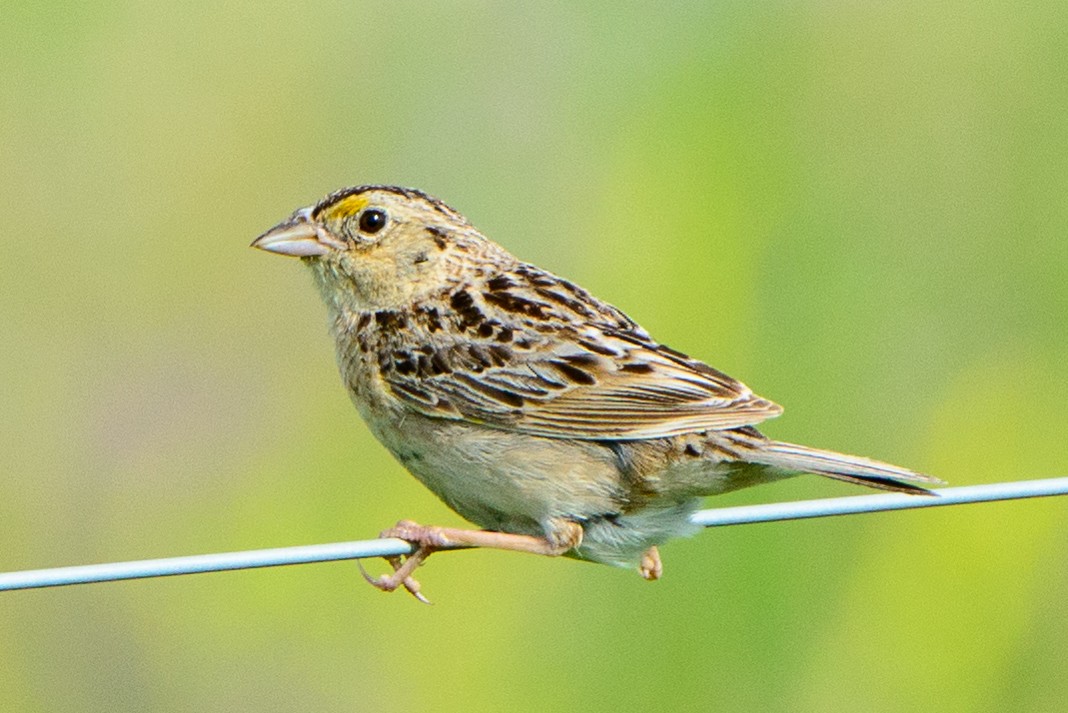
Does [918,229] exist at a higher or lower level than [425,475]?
higher

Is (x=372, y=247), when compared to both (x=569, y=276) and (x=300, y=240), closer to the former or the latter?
(x=300, y=240)

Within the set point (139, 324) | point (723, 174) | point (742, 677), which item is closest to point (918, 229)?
Result: point (723, 174)

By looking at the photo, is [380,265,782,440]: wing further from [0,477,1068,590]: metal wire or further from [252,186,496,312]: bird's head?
[0,477,1068,590]: metal wire

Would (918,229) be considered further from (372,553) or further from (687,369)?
(372,553)

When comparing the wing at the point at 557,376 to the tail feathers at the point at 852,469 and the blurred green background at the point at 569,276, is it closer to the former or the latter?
the tail feathers at the point at 852,469

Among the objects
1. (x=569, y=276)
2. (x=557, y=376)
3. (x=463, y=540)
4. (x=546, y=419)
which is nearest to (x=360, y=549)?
(x=463, y=540)

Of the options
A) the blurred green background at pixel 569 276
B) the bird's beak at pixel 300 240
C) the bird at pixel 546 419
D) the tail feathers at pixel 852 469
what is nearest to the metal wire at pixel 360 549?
the tail feathers at pixel 852 469

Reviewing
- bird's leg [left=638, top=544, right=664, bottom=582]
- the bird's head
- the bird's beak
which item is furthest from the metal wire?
the bird's beak
